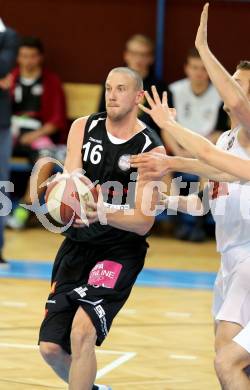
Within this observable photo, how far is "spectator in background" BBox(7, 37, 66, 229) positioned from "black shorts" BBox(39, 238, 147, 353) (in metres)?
6.39

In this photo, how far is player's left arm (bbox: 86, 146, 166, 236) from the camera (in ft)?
19.9

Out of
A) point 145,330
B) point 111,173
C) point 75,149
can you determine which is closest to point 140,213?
point 111,173

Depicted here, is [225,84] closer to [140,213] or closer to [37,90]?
[140,213]

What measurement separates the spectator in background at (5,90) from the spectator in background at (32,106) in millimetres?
1952

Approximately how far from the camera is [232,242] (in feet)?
20.1

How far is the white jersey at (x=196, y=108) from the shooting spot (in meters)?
12.5

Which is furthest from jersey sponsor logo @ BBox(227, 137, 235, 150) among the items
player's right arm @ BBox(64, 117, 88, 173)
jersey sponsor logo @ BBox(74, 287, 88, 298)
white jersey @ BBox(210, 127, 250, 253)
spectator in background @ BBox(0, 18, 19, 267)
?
spectator in background @ BBox(0, 18, 19, 267)

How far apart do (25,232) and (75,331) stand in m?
6.83

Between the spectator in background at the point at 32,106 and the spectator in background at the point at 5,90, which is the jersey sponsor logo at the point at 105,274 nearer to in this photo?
the spectator in background at the point at 5,90

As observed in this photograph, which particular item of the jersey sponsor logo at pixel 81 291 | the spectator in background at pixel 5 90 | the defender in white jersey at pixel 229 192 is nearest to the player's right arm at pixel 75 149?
the defender in white jersey at pixel 229 192

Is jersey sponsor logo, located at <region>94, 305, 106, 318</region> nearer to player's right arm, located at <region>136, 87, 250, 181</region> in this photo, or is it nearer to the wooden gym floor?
the wooden gym floor

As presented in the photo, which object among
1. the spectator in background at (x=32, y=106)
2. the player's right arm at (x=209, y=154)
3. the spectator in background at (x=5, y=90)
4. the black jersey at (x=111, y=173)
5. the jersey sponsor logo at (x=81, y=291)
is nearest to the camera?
the player's right arm at (x=209, y=154)

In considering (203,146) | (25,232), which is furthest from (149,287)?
(203,146)

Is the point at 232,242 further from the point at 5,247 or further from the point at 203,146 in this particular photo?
the point at 5,247
